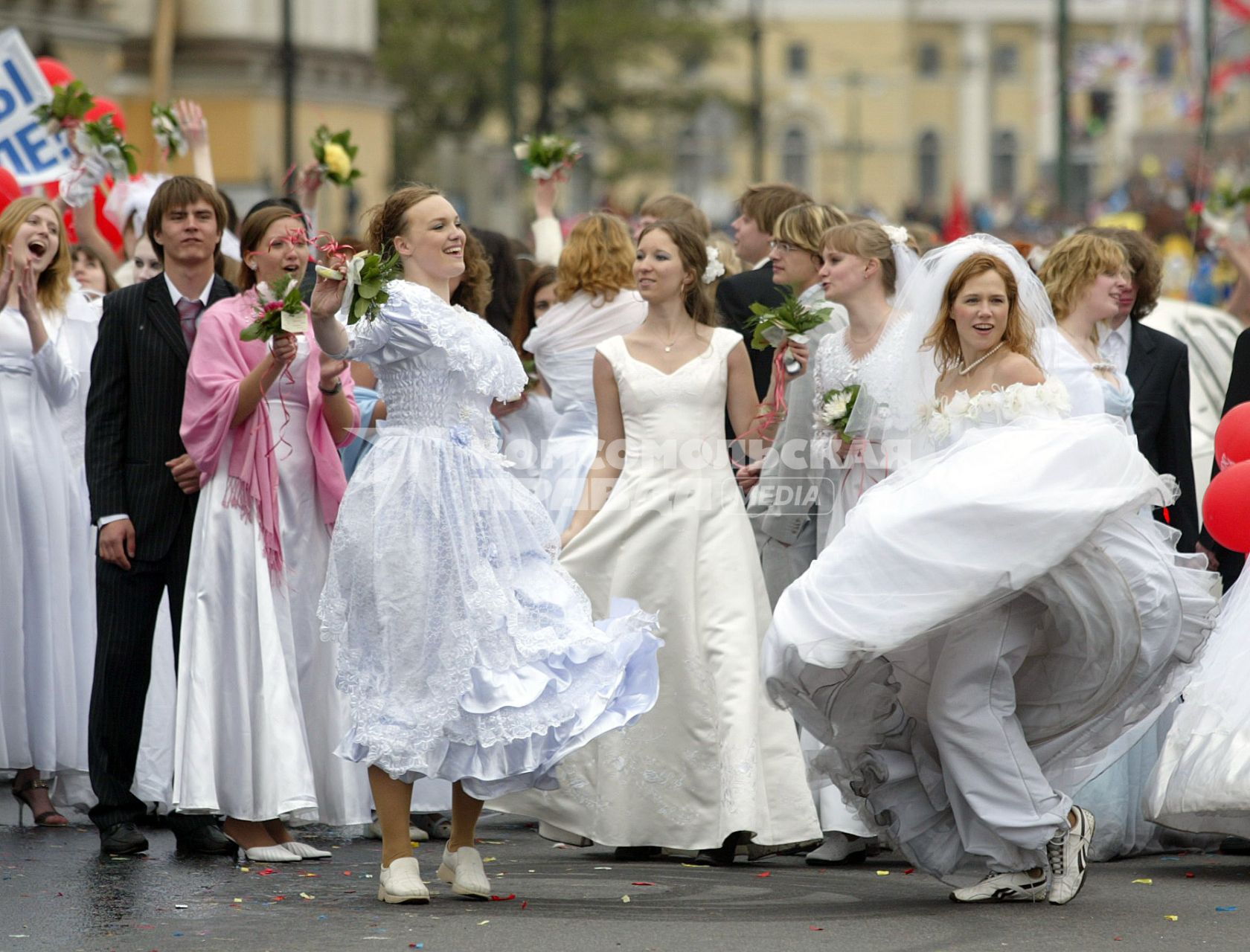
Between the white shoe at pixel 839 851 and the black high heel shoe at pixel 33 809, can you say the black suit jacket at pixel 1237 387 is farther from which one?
the black high heel shoe at pixel 33 809

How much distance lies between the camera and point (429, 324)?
7117 millimetres

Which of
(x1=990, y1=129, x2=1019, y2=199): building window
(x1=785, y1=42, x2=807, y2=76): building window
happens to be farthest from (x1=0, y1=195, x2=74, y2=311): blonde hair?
(x1=990, y1=129, x2=1019, y2=199): building window

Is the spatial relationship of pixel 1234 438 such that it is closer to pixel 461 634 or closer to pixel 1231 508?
pixel 1231 508

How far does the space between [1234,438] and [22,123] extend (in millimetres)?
7364

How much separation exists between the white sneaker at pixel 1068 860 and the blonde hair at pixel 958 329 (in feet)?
5.10

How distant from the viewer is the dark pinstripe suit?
26.6ft

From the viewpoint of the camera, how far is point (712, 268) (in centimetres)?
905

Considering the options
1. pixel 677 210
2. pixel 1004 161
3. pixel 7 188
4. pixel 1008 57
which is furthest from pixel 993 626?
pixel 1008 57

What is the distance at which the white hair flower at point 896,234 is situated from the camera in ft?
28.0

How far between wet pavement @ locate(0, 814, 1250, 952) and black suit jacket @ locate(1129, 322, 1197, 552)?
61.2 inches

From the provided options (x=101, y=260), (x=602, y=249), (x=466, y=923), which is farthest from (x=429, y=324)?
(x=101, y=260)

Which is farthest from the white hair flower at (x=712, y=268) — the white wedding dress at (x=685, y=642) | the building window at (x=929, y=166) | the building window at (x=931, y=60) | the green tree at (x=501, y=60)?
the building window at (x=931, y=60)

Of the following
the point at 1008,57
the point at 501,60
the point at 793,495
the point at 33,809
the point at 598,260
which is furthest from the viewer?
the point at 1008,57

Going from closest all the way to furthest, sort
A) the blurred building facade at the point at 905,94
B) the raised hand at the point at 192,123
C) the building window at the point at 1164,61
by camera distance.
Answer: the raised hand at the point at 192,123 < the building window at the point at 1164,61 < the blurred building facade at the point at 905,94
